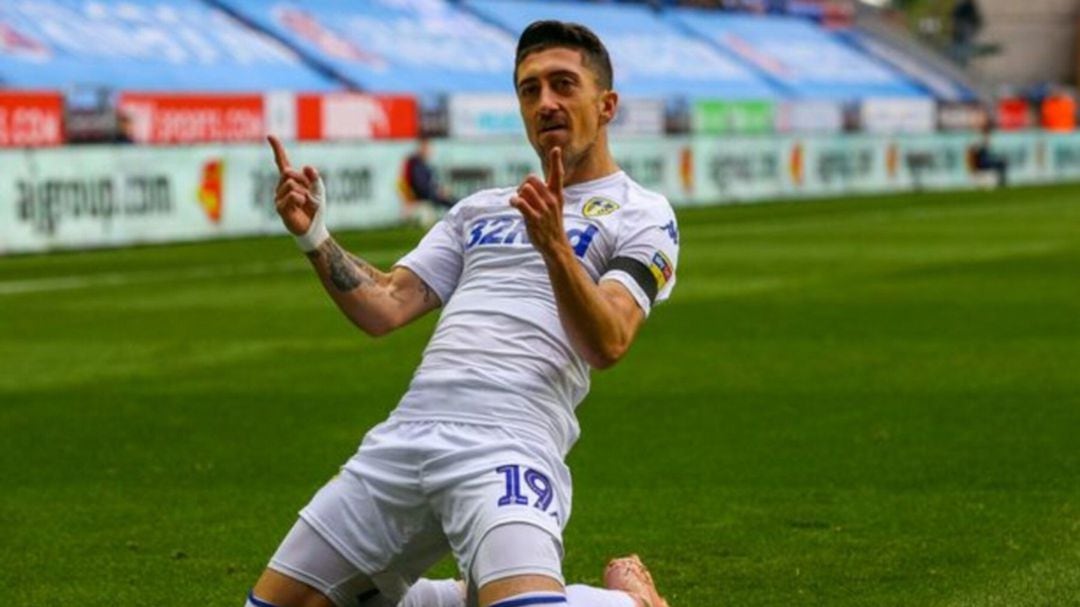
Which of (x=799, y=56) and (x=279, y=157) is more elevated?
(x=279, y=157)

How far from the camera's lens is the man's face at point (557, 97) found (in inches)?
255

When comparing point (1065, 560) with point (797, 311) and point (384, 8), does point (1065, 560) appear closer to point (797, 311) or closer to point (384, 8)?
point (797, 311)

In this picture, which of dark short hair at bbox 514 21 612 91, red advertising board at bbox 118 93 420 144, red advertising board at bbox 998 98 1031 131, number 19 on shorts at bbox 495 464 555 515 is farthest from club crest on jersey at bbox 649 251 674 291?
→ red advertising board at bbox 998 98 1031 131

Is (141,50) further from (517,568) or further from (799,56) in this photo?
(517,568)

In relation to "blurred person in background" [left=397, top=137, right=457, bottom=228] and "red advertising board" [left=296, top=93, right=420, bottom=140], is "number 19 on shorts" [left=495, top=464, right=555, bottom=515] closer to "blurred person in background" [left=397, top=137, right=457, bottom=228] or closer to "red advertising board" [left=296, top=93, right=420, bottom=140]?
"blurred person in background" [left=397, top=137, right=457, bottom=228]

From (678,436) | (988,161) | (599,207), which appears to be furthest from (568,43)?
(988,161)

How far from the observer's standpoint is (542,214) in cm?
599

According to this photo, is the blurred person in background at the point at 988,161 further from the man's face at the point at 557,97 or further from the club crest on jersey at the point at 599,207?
the man's face at the point at 557,97

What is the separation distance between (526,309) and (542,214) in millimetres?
582

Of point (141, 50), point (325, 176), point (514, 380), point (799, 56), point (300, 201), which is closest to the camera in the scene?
point (514, 380)

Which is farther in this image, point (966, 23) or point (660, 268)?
point (966, 23)

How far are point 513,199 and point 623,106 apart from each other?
4200 centimetres

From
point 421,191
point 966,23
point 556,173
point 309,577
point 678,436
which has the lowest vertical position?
point 421,191

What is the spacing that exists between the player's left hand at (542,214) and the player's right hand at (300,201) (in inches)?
35.5
